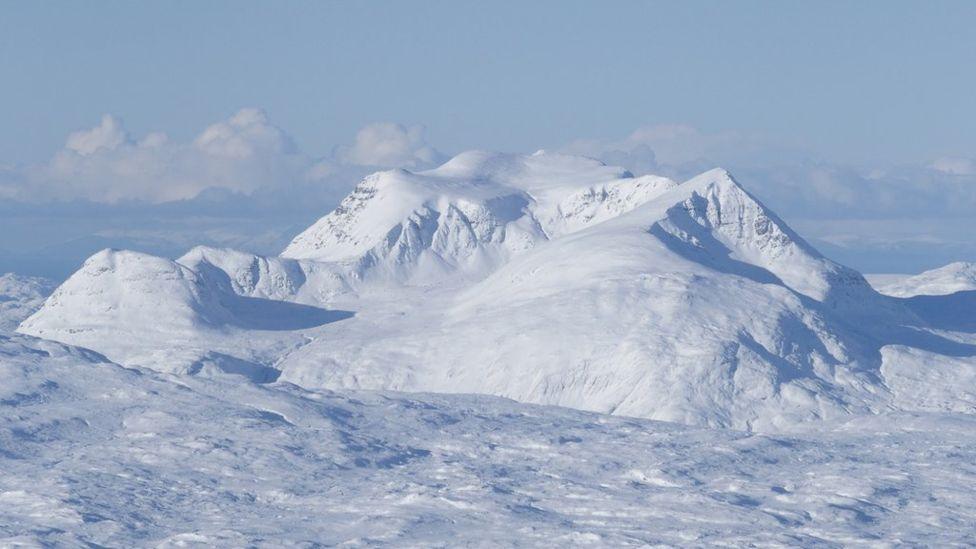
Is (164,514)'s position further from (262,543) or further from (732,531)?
(732,531)

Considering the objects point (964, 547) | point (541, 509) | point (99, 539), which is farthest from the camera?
point (541, 509)

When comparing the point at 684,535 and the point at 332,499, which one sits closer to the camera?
the point at 684,535

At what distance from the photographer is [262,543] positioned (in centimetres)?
17438

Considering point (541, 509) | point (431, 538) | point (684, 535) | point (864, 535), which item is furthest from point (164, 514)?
point (864, 535)

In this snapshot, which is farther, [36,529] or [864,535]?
[864,535]

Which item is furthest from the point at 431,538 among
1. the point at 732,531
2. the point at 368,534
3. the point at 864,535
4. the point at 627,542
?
the point at 864,535

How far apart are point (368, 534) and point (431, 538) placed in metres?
6.41

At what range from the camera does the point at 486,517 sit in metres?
191

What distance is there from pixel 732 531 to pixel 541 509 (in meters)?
21.4

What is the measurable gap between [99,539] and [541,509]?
4872 cm

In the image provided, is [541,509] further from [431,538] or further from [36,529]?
[36,529]

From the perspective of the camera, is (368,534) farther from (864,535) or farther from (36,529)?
(864,535)

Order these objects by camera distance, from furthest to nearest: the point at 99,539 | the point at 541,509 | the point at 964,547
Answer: the point at 541,509 → the point at 964,547 → the point at 99,539

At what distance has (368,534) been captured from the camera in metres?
182
